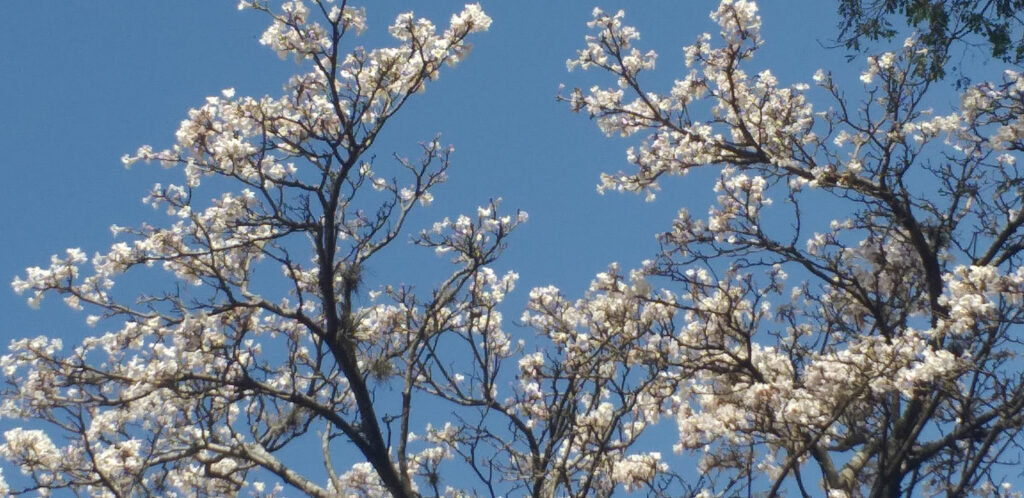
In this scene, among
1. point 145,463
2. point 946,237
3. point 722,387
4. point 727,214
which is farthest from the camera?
point 722,387

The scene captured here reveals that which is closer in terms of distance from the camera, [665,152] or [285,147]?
[285,147]

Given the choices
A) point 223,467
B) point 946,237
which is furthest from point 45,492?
point 946,237

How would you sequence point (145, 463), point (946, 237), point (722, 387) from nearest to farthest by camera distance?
point (145, 463) < point (946, 237) < point (722, 387)

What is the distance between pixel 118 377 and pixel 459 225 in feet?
11.8

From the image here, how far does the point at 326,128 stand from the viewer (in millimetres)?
7641

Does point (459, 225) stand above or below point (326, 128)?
above

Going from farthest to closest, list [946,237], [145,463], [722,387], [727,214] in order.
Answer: [722,387] < [727,214] < [946,237] < [145,463]

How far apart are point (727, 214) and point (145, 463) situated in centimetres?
581

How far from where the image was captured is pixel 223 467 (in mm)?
10305

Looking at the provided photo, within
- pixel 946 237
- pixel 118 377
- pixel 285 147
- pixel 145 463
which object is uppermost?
pixel 285 147

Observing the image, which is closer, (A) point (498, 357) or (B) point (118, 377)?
(B) point (118, 377)

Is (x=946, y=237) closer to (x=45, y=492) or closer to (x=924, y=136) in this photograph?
(x=924, y=136)

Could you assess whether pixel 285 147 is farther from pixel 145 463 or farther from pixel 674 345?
pixel 674 345

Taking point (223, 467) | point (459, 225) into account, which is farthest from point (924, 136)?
point (223, 467)
